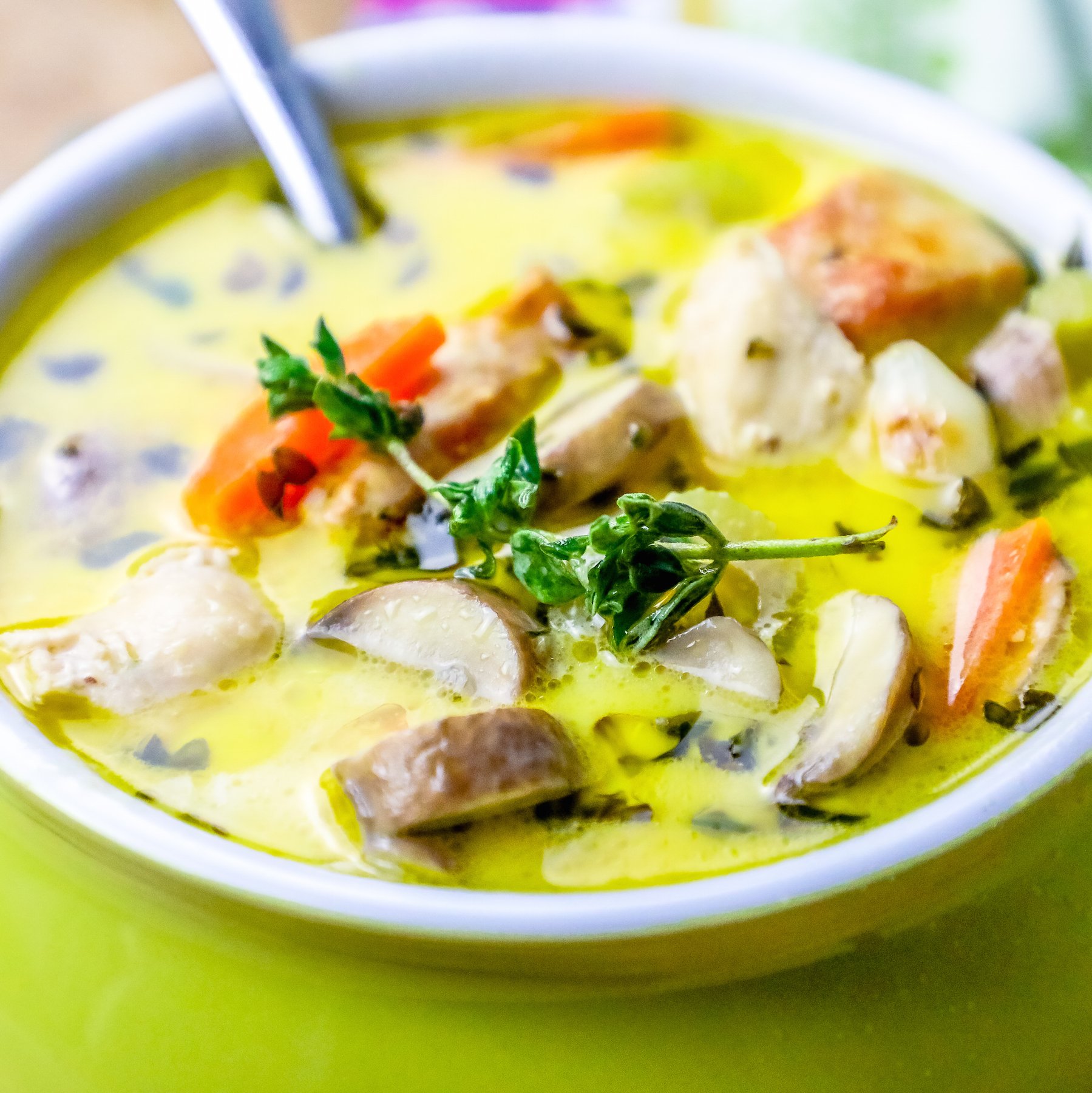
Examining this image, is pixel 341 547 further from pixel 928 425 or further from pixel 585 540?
pixel 928 425

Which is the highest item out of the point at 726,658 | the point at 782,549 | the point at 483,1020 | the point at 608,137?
the point at 608,137

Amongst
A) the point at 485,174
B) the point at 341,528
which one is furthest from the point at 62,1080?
the point at 485,174

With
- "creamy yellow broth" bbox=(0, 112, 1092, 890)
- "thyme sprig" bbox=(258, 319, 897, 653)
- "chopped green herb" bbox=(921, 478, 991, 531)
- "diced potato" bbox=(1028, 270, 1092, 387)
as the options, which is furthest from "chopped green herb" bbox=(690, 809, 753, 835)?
"diced potato" bbox=(1028, 270, 1092, 387)

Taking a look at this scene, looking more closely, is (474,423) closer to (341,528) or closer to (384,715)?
(341,528)

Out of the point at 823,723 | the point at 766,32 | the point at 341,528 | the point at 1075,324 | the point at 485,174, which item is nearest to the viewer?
the point at 823,723

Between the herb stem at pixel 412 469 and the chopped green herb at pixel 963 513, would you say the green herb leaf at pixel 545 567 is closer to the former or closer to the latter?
the herb stem at pixel 412 469

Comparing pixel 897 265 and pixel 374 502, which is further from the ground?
pixel 897 265

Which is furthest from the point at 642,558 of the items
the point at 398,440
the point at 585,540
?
the point at 398,440
